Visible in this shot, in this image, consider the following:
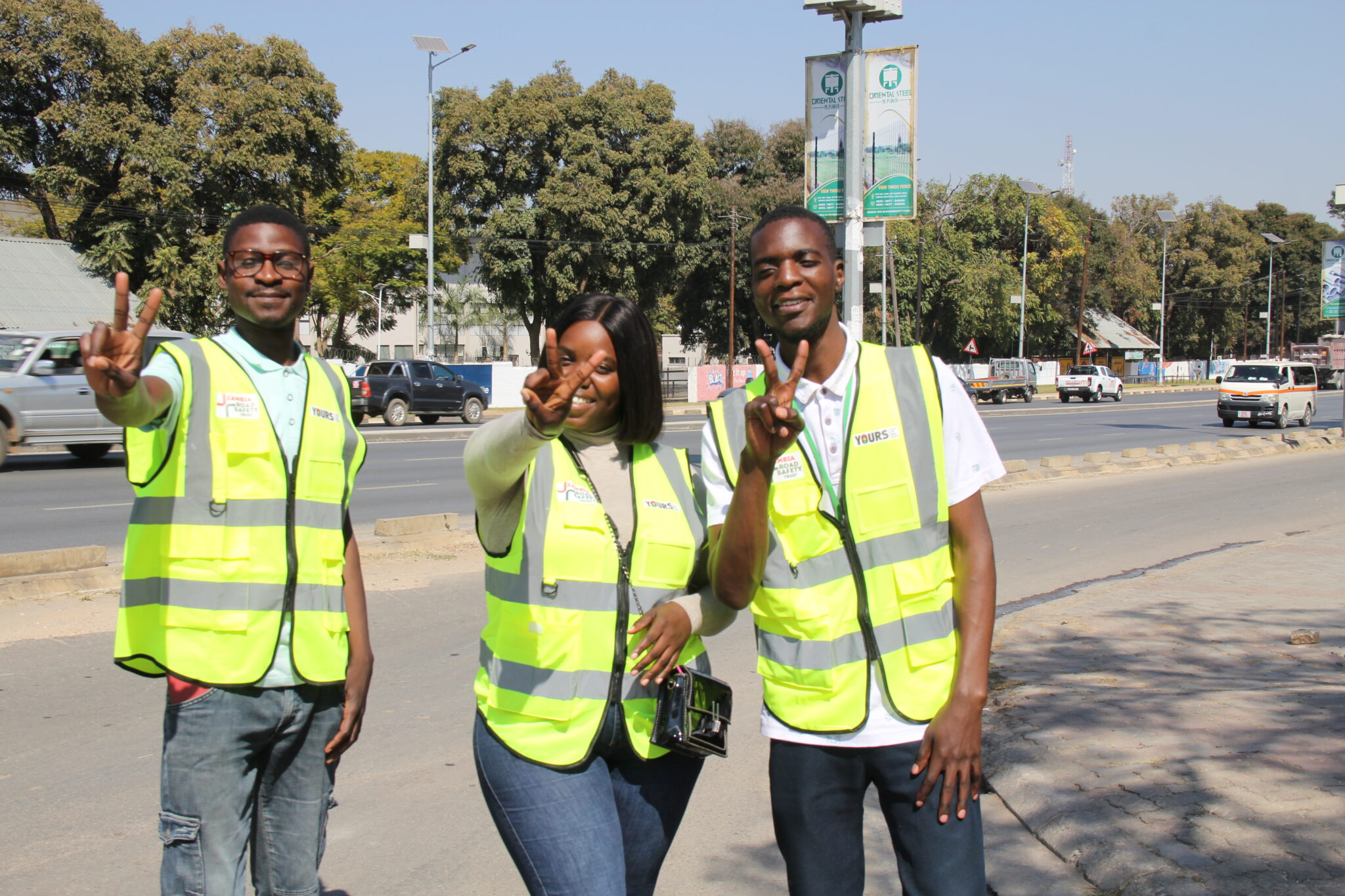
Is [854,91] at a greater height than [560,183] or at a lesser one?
lesser

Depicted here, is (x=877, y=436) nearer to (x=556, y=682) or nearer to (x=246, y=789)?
(x=556, y=682)

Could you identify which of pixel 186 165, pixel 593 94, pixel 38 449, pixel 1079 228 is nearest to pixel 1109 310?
pixel 1079 228

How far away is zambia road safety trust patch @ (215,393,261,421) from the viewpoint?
2375mm

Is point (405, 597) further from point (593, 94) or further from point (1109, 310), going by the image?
point (1109, 310)

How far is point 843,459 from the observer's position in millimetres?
2312

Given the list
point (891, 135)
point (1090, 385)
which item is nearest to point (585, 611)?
point (891, 135)

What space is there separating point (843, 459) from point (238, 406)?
1.31 m

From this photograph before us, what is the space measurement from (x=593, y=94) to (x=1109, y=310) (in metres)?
50.8

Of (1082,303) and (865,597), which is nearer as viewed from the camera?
(865,597)

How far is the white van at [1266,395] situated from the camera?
2923 cm

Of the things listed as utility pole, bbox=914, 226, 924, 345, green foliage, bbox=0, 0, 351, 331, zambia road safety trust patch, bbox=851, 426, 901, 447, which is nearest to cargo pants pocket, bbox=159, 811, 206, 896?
zambia road safety trust patch, bbox=851, 426, 901, 447

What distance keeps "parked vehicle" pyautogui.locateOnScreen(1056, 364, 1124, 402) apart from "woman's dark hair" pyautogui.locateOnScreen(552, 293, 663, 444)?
47328 mm

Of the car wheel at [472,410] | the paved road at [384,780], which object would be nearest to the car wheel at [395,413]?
the car wheel at [472,410]

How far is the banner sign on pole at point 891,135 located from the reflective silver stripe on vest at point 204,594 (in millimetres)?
8915
